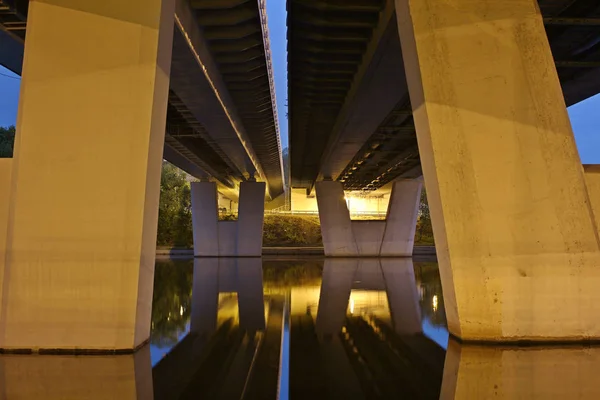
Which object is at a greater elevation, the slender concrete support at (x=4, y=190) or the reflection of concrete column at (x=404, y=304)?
the slender concrete support at (x=4, y=190)

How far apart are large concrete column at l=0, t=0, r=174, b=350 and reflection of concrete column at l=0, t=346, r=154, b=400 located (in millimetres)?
327

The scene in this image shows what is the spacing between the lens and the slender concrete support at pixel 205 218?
104ft

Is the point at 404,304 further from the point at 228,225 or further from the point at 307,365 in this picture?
the point at 228,225

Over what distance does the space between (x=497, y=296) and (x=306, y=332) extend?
2860 millimetres

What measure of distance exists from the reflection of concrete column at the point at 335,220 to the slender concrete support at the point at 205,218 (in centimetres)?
717

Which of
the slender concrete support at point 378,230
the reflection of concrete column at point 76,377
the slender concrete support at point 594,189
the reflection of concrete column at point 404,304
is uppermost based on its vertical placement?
the slender concrete support at point 378,230

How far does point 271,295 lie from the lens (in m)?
11.8

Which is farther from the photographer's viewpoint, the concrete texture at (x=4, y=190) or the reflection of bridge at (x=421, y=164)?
the concrete texture at (x=4, y=190)

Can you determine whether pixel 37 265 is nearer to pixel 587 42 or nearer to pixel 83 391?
pixel 83 391

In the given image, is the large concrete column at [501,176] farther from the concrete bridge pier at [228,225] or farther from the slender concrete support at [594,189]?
→ the concrete bridge pier at [228,225]

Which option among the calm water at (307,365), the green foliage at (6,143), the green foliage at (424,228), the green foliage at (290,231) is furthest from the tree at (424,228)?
the calm water at (307,365)

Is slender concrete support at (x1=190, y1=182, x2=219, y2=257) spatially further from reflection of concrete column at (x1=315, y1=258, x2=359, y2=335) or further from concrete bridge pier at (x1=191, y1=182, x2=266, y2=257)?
reflection of concrete column at (x1=315, y1=258, x2=359, y2=335)

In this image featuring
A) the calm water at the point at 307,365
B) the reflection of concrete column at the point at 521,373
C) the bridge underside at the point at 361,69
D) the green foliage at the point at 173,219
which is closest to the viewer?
the reflection of concrete column at the point at 521,373

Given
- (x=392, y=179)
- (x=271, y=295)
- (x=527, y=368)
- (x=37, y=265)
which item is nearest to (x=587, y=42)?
(x=527, y=368)
